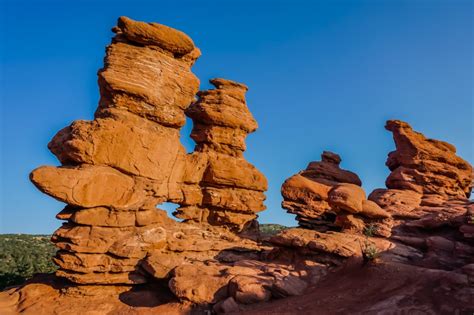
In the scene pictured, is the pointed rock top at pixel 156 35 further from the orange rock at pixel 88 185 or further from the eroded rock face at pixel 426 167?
the eroded rock face at pixel 426 167

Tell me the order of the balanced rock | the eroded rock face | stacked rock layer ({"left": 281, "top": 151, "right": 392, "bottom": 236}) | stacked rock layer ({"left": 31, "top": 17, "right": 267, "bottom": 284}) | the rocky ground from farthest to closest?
the eroded rock face
the balanced rock
stacked rock layer ({"left": 281, "top": 151, "right": 392, "bottom": 236})
stacked rock layer ({"left": 31, "top": 17, "right": 267, "bottom": 284})
the rocky ground

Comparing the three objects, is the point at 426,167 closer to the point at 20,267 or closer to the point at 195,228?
the point at 195,228

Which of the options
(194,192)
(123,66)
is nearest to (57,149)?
(123,66)

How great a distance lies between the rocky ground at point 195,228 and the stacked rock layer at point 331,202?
13 cm

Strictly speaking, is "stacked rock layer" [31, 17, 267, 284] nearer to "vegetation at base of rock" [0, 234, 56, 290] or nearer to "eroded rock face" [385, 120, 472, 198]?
"eroded rock face" [385, 120, 472, 198]

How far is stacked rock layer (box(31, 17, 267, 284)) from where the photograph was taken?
1753 cm

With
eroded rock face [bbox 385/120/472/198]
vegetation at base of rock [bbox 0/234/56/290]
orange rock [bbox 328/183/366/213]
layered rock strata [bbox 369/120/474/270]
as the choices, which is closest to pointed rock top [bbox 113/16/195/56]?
orange rock [bbox 328/183/366/213]

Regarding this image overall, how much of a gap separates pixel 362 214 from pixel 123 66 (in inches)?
715

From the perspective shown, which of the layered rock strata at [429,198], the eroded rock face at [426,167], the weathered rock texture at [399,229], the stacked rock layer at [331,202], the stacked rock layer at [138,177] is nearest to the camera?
the weathered rock texture at [399,229]

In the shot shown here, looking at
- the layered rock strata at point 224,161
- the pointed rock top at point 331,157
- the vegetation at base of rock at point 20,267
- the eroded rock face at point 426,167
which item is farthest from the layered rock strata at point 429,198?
the vegetation at base of rock at point 20,267

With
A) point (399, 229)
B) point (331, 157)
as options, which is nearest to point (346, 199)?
point (399, 229)

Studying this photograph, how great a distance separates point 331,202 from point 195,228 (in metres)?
9.36

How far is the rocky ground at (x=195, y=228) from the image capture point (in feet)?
46.3

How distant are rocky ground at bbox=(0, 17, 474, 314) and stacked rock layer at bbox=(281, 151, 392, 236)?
0.42ft
